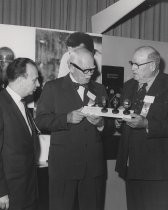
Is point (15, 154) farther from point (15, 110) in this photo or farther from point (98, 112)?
point (98, 112)

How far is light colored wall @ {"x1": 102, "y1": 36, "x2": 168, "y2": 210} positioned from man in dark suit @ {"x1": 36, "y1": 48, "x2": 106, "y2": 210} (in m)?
0.96

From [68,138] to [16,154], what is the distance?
0.57m

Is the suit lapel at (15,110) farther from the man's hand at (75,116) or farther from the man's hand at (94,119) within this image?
the man's hand at (94,119)

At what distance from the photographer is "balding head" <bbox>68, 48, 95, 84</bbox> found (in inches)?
107

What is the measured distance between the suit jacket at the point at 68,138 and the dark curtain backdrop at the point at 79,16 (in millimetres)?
1518

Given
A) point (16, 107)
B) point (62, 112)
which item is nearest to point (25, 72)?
point (16, 107)

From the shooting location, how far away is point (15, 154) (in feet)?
7.29

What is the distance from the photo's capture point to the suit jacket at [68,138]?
8.66 ft

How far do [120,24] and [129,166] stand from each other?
2.34 meters

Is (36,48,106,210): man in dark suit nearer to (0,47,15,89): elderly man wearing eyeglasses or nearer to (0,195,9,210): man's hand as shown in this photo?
(0,47,15,89): elderly man wearing eyeglasses

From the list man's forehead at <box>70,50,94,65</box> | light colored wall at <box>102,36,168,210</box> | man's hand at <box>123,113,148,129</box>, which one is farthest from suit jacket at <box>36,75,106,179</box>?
light colored wall at <box>102,36,168,210</box>

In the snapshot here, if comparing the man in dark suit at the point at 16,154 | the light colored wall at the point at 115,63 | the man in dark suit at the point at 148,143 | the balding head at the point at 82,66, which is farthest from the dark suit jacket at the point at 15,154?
the light colored wall at the point at 115,63

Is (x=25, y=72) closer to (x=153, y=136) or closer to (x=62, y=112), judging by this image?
(x=62, y=112)

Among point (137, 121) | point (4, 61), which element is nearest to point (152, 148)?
point (137, 121)
